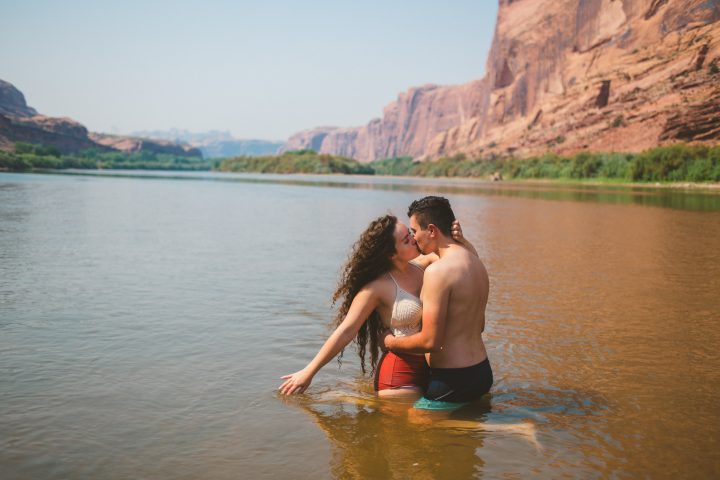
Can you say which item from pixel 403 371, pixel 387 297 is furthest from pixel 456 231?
pixel 403 371

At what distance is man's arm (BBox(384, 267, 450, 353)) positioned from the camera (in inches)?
213

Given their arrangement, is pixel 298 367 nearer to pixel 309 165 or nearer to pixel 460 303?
pixel 460 303

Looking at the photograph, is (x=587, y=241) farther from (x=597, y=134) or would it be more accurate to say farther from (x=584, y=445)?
(x=597, y=134)

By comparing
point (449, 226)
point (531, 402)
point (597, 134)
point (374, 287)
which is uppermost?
point (597, 134)

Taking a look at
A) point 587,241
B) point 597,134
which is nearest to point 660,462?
point 587,241

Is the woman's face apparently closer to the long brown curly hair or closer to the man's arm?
the long brown curly hair

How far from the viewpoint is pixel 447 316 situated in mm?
5637

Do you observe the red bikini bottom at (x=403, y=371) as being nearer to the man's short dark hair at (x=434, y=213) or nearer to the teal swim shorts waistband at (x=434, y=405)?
the teal swim shorts waistband at (x=434, y=405)

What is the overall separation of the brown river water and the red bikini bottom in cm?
29

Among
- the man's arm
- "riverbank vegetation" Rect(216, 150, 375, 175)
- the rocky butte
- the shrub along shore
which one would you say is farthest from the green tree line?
the man's arm

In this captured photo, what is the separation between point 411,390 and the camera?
606cm

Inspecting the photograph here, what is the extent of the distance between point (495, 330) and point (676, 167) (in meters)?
69.4

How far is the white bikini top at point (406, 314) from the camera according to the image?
5734mm

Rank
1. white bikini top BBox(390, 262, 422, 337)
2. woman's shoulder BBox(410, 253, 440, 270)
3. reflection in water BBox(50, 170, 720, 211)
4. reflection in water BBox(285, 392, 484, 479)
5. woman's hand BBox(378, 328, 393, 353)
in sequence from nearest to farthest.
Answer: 1. reflection in water BBox(285, 392, 484, 479)
2. white bikini top BBox(390, 262, 422, 337)
3. woman's hand BBox(378, 328, 393, 353)
4. woman's shoulder BBox(410, 253, 440, 270)
5. reflection in water BBox(50, 170, 720, 211)
